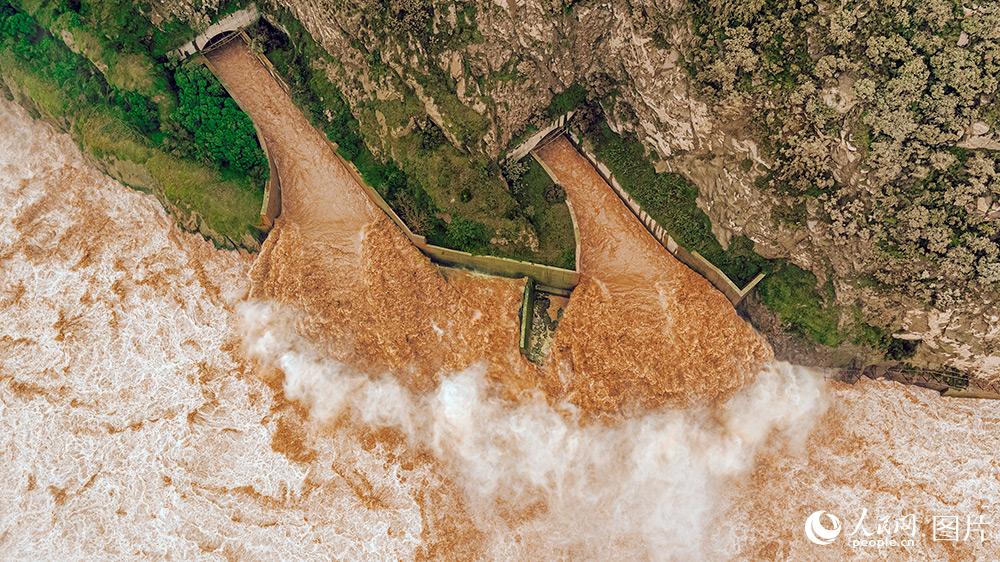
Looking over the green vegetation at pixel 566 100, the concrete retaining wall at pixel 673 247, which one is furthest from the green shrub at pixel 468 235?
the green vegetation at pixel 566 100

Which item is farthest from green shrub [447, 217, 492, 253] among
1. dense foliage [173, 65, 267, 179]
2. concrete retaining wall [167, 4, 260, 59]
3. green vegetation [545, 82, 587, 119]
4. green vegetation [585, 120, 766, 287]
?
concrete retaining wall [167, 4, 260, 59]

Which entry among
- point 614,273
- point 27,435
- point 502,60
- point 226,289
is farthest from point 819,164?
point 27,435

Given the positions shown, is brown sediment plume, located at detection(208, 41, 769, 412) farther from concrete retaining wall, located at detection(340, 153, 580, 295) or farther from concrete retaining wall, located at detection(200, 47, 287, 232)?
concrete retaining wall, located at detection(340, 153, 580, 295)

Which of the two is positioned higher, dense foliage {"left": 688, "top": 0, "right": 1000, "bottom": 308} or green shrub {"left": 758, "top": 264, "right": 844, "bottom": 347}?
dense foliage {"left": 688, "top": 0, "right": 1000, "bottom": 308}

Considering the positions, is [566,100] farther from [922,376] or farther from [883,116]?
[922,376]

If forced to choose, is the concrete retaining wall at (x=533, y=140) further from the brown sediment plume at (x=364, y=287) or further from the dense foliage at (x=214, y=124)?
the dense foliage at (x=214, y=124)
